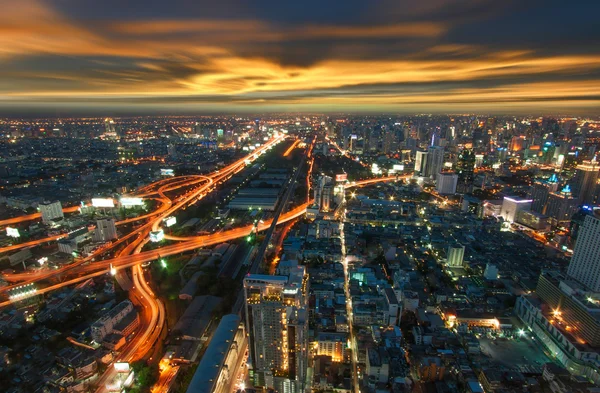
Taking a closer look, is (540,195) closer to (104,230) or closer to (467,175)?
(467,175)

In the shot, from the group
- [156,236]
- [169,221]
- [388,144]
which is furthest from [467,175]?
[156,236]

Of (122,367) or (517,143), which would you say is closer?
(122,367)

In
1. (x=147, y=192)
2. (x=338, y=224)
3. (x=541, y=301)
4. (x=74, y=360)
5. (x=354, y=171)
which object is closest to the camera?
(x=74, y=360)

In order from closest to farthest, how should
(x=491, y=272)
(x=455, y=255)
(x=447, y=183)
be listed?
1. (x=491, y=272)
2. (x=455, y=255)
3. (x=447, y=183)

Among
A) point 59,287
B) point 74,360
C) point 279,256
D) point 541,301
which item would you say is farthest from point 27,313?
point 541,301

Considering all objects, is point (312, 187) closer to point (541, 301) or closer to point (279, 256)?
point (279, 256)

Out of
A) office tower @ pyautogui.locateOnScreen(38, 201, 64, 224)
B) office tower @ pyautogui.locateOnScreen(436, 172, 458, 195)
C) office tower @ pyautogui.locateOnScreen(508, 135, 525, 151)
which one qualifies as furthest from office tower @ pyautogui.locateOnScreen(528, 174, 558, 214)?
office tower @ pyautogui.locateOnScreen(38, 201, 64, 224)
